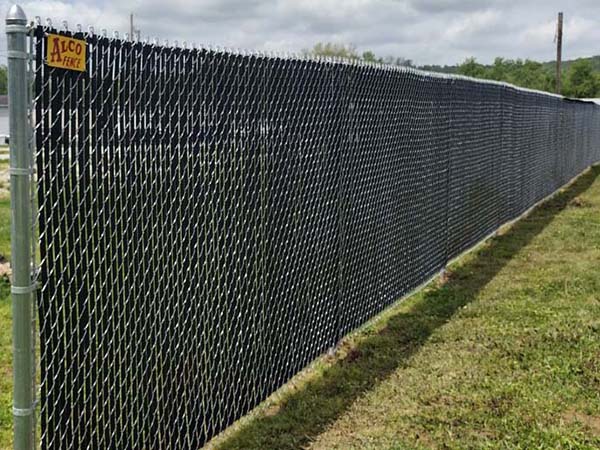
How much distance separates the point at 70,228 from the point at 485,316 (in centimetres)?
472

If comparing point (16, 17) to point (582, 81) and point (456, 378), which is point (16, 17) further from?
point (582, 81)

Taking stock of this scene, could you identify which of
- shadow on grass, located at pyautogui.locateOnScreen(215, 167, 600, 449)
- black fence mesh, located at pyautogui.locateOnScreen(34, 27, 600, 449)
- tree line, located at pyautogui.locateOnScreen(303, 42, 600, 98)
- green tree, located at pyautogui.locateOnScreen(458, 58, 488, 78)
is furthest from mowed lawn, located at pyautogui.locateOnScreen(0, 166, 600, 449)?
green tree, located at pyautogui.locateOnScreen(458, 58, 488, 78)

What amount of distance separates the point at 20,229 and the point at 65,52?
67 centimetres

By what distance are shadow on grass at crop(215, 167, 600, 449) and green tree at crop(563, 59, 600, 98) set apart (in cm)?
7186

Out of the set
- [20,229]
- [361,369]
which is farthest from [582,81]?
[20,229]

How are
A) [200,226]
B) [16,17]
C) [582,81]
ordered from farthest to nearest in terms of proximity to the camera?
[582,81], [200,226], [16,17]

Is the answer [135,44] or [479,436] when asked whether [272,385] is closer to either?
[479,436]

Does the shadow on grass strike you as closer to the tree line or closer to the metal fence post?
the metal fence post

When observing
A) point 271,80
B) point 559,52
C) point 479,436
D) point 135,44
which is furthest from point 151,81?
point 559,52

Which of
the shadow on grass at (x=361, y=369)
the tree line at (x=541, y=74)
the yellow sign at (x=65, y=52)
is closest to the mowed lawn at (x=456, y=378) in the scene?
the shadow on grass at (x=361, y=369)

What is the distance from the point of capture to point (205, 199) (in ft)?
11.7

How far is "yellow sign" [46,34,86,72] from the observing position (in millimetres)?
2551

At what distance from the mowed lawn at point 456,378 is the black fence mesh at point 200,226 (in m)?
0.26

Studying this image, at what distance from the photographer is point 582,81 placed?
2968 inches
